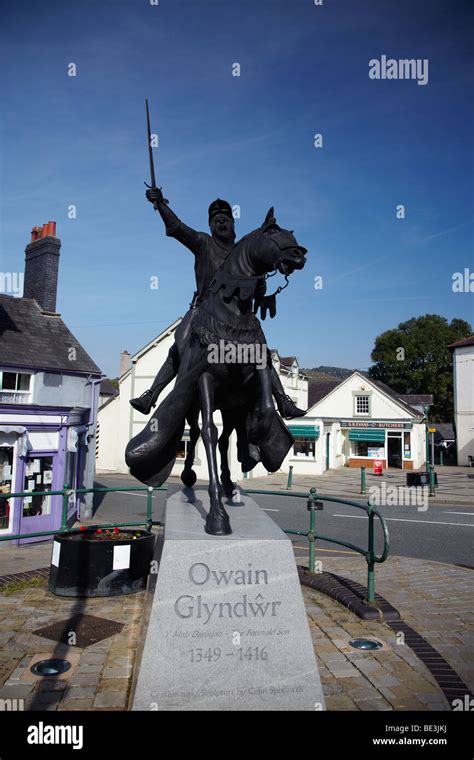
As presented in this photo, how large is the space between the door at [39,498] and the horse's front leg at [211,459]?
414 inches

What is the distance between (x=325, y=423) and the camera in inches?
1266

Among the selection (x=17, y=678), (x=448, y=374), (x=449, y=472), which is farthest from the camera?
(x=448, y=374)

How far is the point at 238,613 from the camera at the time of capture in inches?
144

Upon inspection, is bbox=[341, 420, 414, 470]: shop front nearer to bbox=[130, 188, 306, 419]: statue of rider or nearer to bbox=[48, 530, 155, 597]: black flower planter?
bbox=[48, 530, 155, 597]: black flower planter

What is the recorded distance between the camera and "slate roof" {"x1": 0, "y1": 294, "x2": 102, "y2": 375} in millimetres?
14766

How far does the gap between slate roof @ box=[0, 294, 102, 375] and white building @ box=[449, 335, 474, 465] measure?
27867 mm

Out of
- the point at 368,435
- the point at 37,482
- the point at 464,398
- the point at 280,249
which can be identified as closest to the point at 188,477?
the point at 280,249

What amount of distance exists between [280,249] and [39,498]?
1241 centimetres

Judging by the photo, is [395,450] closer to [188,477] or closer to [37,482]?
[37,482]

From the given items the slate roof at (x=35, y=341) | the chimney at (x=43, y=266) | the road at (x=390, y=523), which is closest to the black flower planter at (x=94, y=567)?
the road at (x=390, y=523)

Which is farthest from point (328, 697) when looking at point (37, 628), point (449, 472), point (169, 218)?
point (449, 472)

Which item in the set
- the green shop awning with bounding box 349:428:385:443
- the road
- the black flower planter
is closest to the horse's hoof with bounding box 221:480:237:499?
the road
